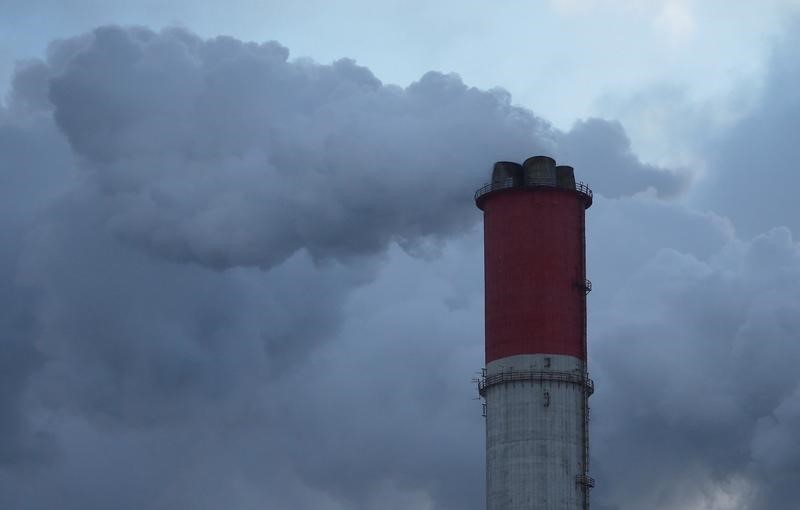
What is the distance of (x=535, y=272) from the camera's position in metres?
104

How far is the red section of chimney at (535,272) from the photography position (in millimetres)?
103312

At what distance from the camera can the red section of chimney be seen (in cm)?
10331

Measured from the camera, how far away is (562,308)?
10381cm

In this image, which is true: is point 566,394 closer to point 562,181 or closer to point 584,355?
point 584,355

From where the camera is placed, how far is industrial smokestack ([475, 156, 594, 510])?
101812mm

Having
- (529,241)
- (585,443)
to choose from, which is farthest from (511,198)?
(585,443)

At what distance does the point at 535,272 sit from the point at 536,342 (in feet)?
15.9

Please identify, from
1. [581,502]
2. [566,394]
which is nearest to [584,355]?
[566,394]

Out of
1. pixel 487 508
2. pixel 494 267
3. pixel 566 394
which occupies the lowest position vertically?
pixel 487 508

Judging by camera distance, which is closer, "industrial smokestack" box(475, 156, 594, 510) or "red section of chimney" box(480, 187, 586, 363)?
"industrial smokestack" box(475, 156, 594, 510)

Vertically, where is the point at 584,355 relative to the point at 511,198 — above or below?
below

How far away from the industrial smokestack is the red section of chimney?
67 mm

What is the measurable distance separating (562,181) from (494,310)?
1021cm

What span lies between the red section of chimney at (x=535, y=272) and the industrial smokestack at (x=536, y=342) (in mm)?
67
